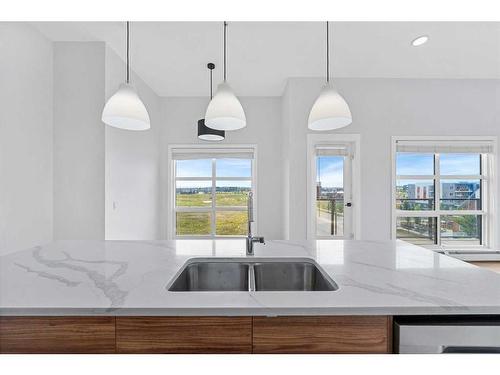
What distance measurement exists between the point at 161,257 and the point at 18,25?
2.51 meters

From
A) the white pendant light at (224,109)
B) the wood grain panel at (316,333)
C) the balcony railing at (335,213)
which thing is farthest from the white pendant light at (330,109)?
the balcony railing at (335,213)

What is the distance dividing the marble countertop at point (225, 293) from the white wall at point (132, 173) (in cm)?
157

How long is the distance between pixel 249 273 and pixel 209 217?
348cm

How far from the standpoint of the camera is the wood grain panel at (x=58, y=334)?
817 millimetres

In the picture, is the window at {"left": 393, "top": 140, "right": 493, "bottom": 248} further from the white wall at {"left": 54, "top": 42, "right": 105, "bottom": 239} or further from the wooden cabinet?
the white wall at {"left": 54, "top": 42, "right": 105, "bottom": 239}

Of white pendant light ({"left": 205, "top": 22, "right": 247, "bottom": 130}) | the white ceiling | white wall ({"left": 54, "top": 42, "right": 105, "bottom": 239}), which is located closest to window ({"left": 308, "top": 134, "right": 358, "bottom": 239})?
the white ceiling

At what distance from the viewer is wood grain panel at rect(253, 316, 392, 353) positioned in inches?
32.4

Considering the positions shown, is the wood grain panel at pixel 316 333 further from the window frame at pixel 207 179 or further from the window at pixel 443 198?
the window frame at pixel 207 179

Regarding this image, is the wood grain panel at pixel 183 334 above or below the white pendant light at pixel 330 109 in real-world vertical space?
below

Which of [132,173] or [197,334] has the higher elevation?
[132,173]

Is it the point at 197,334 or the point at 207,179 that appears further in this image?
the point at 207,179

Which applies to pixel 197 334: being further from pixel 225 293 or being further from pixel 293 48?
pixel 293 48

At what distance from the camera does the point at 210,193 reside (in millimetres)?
4754

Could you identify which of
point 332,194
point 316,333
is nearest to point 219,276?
point 316,333
